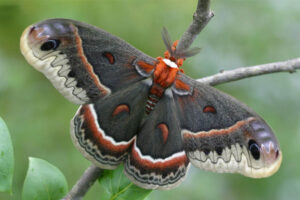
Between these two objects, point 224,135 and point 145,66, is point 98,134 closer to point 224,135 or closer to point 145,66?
point 145,66

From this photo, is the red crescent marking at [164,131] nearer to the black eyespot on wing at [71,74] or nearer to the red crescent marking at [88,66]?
the red crescent marking at [88,66]

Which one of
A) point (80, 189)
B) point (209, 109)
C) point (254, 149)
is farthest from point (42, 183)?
point (254, 149)

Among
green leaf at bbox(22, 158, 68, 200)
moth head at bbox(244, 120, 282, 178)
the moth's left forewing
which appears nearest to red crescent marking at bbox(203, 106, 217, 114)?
the moth's left forewing

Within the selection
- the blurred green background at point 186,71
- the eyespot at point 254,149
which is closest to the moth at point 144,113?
the eyespot at point 254,149

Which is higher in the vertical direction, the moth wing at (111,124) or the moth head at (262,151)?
the moth wing at (111,124)

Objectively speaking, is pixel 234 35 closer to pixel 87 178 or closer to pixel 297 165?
pixel 297 165

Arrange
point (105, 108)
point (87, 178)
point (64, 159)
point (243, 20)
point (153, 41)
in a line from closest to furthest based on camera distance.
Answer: point (87, 178) < point (105, 108) < point (64, 159) < point (153, 41) < point (243, 20)

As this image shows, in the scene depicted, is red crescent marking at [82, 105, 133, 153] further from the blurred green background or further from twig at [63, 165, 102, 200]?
the blurred green background

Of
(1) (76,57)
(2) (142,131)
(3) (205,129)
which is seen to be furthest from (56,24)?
(3) (205,129)
